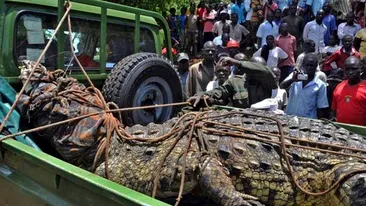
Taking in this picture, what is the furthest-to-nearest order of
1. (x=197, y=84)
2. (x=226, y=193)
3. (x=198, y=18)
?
(x=198, y=18)
(x=197, y=84)
(x=226, y=193)

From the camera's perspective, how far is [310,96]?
493 centimetres

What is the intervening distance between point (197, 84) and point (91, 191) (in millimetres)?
3747

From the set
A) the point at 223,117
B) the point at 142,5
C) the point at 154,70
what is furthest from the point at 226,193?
the point at 142,5

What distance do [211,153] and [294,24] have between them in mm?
7088

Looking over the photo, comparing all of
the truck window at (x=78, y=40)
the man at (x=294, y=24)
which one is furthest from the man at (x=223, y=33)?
the truck window at (x=78, y=40)

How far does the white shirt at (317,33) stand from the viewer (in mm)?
8859

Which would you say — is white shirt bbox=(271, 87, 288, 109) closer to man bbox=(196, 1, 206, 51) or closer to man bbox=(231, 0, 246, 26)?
man bbox=(231, 0, 246, 26)

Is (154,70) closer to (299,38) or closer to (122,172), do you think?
(122,172)

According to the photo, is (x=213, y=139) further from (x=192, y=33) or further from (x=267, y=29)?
(x=192, y=33)

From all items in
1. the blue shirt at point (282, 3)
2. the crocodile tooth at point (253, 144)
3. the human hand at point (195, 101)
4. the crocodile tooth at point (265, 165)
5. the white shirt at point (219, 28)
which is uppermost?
the blue shirt at point (282, 3)

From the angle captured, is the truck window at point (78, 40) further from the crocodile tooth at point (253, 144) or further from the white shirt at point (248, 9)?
the white shirt at point (248, 9)

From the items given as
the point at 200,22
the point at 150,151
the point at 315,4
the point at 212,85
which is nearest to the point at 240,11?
the point at 200,22

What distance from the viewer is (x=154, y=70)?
401 centimetres

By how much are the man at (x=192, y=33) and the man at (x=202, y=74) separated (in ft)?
26.9
